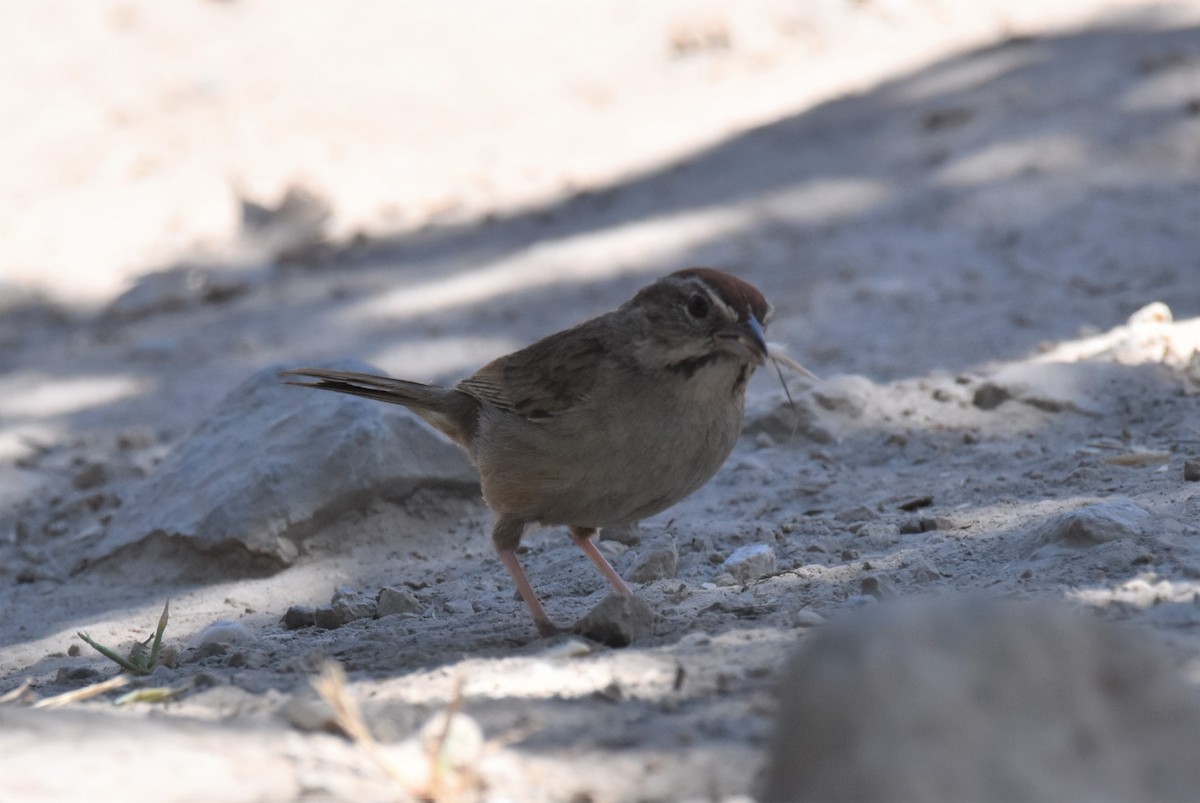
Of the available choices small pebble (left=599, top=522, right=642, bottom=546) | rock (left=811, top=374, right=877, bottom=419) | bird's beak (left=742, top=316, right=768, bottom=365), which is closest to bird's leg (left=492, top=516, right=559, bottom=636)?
small pebble (left=599, top=522, right=642, bottom=546)

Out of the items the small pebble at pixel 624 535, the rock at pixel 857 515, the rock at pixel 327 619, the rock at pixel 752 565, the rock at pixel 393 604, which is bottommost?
the small pebble at pixel 624 535

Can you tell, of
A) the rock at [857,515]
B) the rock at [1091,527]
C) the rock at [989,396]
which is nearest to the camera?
the rock at [1091,527]

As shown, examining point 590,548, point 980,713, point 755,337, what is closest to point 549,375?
point 590,548

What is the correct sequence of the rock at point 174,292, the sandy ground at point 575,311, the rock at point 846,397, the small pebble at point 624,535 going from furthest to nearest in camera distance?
the rock at point 174,292, the rock at point 846,397, the small pebble at point 624,535, the sandy ground at point 575,311

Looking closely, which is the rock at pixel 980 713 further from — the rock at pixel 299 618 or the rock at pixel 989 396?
the rock at pixel 989 396

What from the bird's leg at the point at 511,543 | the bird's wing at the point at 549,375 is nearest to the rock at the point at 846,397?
Answer: the bird's wing at the point at 549,375

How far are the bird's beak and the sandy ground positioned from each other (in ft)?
2.69

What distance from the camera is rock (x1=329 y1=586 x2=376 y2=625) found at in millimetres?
4863

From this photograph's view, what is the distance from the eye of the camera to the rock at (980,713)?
209 cm

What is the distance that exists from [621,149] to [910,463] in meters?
7.05

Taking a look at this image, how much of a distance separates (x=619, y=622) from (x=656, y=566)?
1072 mm

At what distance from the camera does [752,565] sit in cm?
483

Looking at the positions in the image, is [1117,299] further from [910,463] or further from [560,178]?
[560,178]

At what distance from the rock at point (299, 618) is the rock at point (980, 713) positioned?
297cm
